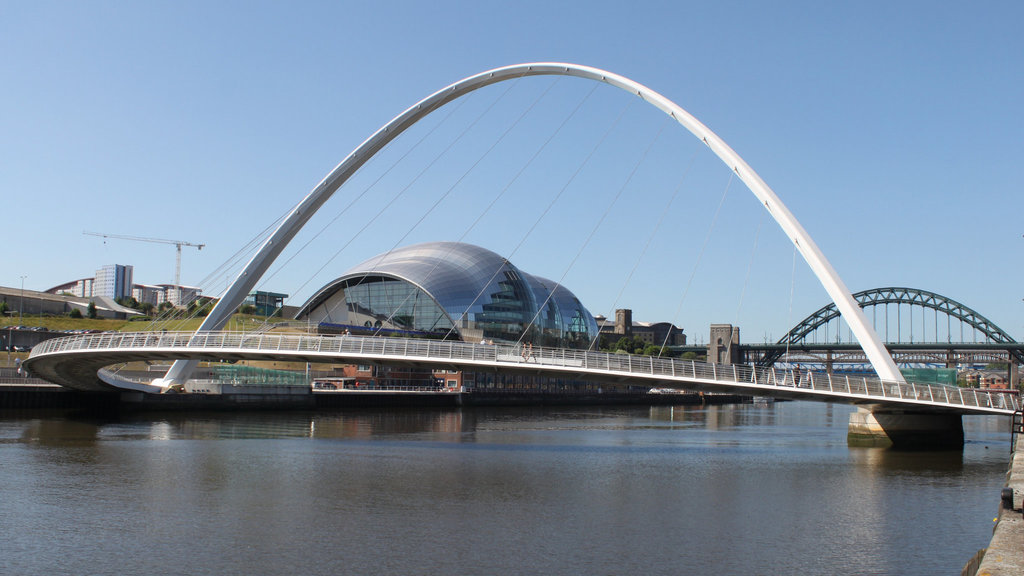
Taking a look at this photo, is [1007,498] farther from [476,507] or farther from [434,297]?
[434,297]

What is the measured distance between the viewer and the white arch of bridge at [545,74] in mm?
34312

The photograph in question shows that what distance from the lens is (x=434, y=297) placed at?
9544 centimetres

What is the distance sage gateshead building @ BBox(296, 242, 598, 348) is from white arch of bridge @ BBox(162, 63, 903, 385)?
38.7 meters

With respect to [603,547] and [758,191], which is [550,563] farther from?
[758,191]

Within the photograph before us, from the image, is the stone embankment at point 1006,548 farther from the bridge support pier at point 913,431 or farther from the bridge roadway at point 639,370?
the bridge support pier at point 913,431

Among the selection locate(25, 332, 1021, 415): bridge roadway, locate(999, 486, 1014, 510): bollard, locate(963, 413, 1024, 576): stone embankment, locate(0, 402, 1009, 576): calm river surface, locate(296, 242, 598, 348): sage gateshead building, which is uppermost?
locate(296, 242, 598, 348): sage gateshead building

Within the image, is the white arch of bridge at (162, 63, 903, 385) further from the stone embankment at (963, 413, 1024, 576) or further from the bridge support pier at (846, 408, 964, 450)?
the stone embankment at (963, 413, 1024, 576)

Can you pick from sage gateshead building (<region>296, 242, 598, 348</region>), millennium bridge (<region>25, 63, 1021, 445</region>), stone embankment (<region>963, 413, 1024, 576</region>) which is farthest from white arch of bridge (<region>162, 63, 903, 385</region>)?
sage gateshead building (<region>296, 242, 598, 348</region>)

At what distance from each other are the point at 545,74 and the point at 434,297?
5204 cm

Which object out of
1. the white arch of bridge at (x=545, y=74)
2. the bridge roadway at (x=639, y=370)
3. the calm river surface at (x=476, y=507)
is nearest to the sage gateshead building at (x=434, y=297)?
the white arch of bridge at (x=545, y=74)

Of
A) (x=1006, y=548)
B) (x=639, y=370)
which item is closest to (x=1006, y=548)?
(x=1006, y=548)

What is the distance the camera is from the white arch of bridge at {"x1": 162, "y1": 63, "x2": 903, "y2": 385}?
34312 millimetres

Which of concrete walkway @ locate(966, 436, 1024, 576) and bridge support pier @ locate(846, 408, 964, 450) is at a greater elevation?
concrete walkway @ locate(966, 436, 1024, 576)

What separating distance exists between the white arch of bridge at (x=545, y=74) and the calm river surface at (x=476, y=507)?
5.94 metres
